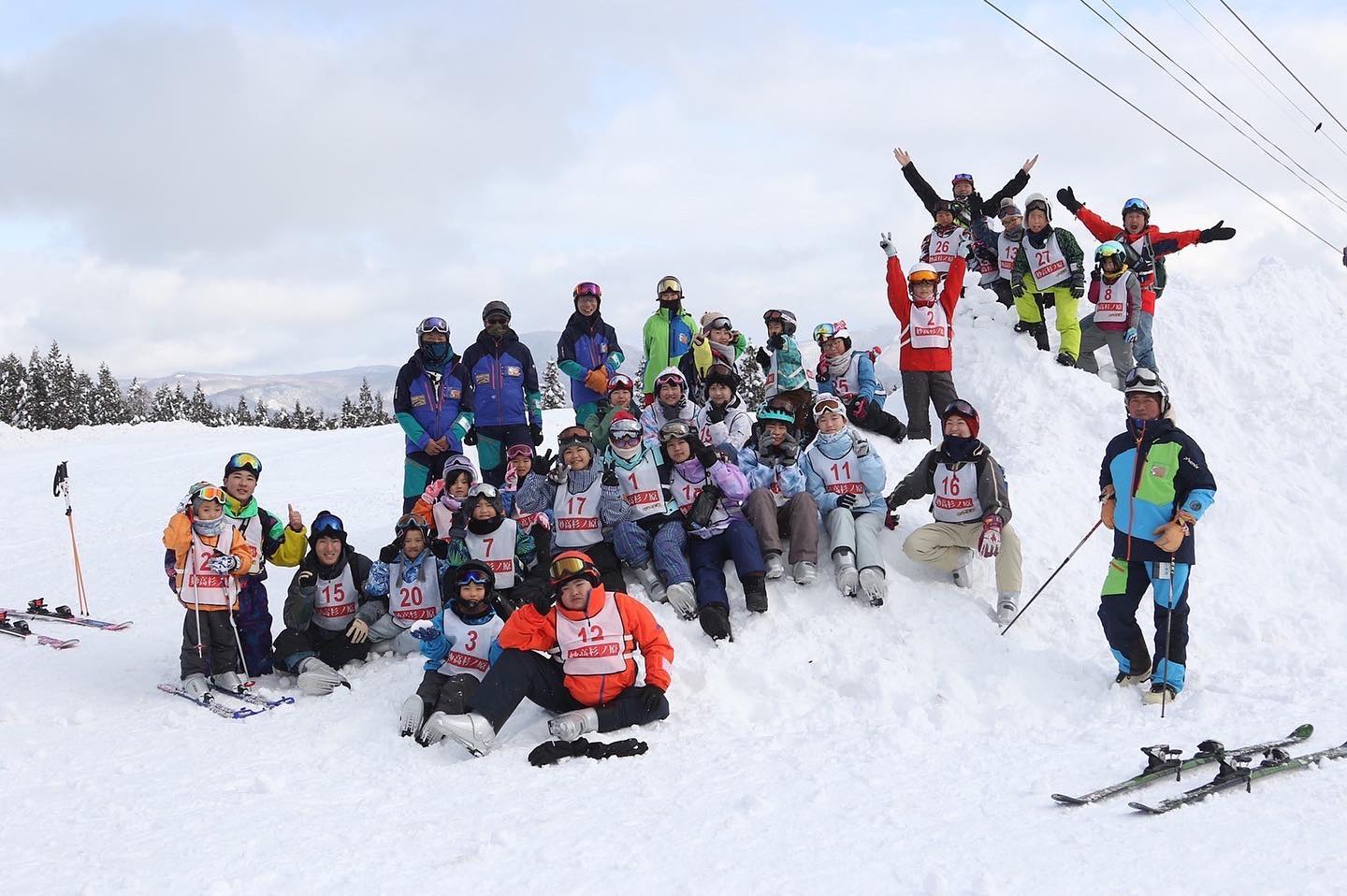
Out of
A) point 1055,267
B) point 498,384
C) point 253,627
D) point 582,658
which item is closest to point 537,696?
point 582,658

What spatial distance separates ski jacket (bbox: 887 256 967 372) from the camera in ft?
32.4

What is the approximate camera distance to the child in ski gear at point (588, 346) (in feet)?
31.4

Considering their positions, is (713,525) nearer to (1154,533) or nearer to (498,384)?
(498,384)

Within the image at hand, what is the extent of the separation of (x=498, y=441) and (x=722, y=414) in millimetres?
2257

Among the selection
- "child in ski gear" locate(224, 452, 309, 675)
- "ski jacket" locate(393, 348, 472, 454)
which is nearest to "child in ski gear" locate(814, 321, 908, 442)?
"ski jacket" locate(393, 348, 472, 454)

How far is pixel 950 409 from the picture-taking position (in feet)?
23.7

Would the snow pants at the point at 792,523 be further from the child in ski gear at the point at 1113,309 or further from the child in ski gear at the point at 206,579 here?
the child in ski gear at the point at 1113,309

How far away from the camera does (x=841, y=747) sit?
17.9 feet

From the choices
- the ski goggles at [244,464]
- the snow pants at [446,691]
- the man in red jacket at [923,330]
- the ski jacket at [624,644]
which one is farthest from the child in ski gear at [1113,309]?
the ski goggles at [244,464]

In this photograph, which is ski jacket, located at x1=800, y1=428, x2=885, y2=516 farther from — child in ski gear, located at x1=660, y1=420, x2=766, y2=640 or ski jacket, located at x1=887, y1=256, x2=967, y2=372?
ski jacket, located at x1=887, y1=256, x2=967, y2=372

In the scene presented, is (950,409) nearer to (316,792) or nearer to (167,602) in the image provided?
(316,792)

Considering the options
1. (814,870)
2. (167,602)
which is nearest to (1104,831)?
(814,870)

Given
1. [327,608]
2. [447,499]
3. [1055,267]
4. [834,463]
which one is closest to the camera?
[327,608]

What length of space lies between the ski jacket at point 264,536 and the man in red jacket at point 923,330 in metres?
6.49
